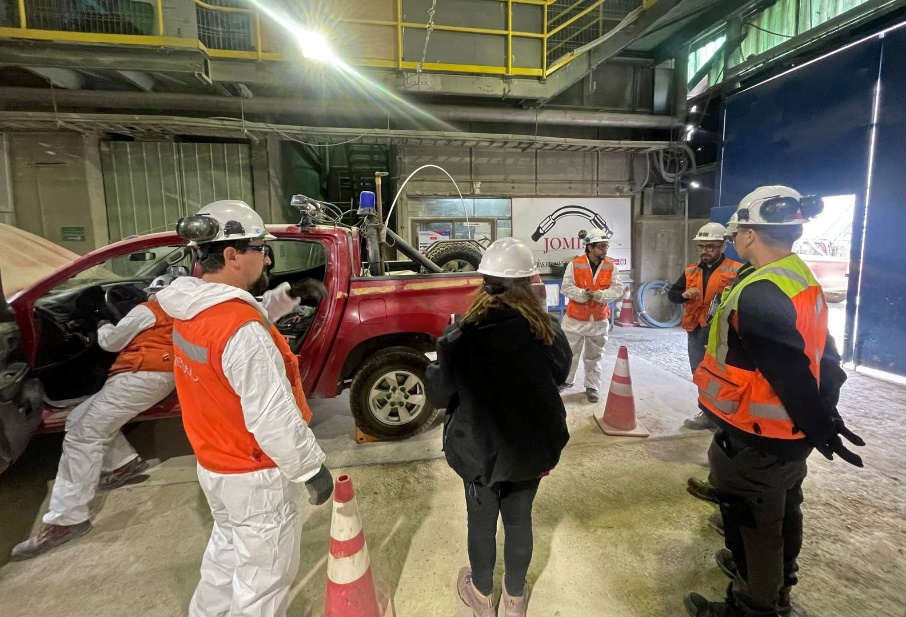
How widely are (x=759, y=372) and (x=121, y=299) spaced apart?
13.9ft

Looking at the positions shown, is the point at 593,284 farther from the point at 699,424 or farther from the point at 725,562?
the point at 725,562

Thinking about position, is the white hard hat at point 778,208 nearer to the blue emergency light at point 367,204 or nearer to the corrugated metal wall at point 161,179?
the blue emergency light at point 367,204

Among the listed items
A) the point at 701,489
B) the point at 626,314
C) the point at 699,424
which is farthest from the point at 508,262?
the point at 626,314

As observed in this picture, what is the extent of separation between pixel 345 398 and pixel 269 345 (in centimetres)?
337

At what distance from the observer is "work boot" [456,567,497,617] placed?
1.88 meters

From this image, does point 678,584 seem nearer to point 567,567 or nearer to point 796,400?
point 567,567

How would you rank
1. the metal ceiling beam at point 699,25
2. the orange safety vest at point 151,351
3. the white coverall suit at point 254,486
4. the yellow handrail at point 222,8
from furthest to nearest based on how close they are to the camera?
the metal ceiling beam at point 699,25 → the yellow handrail at point 222,8 → the orange safety vest at point 151,351 → the white coverall suit at point 254,486

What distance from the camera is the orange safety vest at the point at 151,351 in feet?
8.89

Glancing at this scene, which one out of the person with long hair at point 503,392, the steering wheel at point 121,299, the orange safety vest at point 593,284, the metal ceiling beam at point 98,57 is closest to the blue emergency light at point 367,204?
the steering wheel at point 121,299

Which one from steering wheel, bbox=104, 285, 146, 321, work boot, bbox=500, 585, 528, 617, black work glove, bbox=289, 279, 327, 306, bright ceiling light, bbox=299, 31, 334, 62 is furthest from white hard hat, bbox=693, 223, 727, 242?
bright ceiling light, bbox=299, 31, 334, 62

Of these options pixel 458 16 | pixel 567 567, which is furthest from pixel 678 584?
pixel 458 16

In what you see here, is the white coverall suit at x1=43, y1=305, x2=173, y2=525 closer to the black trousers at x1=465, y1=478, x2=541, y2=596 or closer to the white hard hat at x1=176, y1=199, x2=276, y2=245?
the white hard hat at x1=176, y1=199, x2=276, y2=245

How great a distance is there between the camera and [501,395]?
1.63 m

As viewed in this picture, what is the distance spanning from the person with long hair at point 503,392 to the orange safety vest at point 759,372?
0.63 metres
